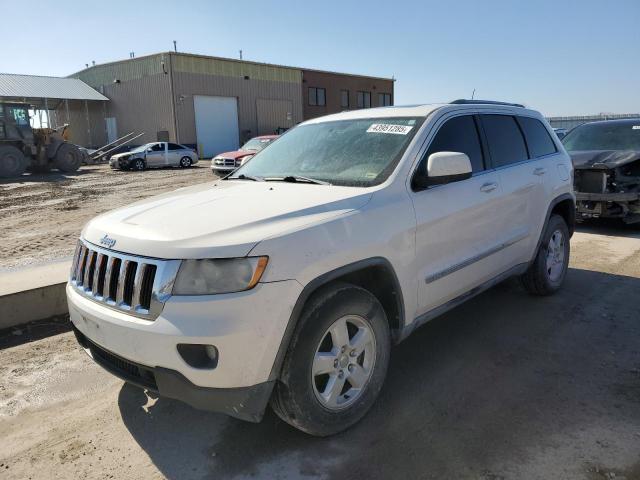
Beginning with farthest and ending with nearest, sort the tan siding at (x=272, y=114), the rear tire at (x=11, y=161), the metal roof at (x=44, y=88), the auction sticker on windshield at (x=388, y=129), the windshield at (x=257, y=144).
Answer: the tan siding at (x=272, y=114) → the metal roof at (x=44, y=88) → the rear tire at (x=11, y=161) → the windshield at (x=257, y=144) → the auction sticker on windshield at (x=388, y=129)

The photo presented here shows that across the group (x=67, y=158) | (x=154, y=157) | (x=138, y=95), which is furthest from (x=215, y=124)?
(x=67, y=158)

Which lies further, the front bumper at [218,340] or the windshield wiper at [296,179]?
the windshield wiper at [296,179]

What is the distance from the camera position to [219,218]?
277cm

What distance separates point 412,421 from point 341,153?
186 cm

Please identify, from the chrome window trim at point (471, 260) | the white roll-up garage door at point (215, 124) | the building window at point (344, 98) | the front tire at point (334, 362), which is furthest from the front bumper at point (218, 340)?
the building window at point (344, 98)

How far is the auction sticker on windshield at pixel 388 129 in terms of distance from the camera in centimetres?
359

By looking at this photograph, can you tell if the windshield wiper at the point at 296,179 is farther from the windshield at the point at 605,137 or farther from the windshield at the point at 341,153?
the windshield at the point at 605,137

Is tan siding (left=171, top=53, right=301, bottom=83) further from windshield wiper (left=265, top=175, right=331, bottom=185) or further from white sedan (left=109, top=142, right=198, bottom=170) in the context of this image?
windshield wiper (left=265, top=175, right=331, bottom=185)

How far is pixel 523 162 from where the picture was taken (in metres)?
4.63

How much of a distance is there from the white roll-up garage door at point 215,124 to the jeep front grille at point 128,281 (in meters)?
35.4

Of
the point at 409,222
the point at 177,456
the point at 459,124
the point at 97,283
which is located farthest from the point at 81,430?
the point at 459,124

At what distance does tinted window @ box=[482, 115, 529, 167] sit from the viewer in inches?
169

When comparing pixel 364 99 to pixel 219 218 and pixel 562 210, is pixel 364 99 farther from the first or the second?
pixel 219 218

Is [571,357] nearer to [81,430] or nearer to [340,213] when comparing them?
[340,213]
